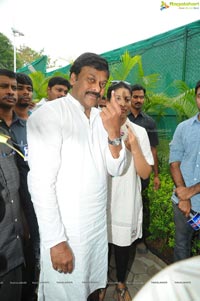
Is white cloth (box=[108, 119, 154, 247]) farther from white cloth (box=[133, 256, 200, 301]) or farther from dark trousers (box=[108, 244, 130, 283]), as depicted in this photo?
white cloth (box=[133, 256, 200, 301])

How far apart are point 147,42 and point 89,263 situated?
5.49 meters

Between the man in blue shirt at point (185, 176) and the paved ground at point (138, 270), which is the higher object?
the man in blue shirt at point (185, 176)

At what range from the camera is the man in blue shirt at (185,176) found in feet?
7.29

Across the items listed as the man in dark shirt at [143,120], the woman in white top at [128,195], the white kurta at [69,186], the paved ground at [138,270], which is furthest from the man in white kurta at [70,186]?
the man in dark shirt at [143,120]

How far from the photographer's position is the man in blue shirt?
2.22 m

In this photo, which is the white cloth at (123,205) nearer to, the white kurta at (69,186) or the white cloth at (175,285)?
the white kurta at (69,186)

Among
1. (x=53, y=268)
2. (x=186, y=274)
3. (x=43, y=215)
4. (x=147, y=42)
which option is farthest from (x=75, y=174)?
(x=147, y=42)

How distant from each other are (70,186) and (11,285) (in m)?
0.67

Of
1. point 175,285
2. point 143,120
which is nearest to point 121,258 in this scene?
point 175,285

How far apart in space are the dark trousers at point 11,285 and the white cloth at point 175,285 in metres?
0.94

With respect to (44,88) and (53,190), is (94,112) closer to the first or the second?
(53,190)

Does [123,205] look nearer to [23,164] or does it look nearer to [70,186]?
[70,186]

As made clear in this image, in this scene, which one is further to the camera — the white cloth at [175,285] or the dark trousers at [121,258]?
the dark trousers at [121,258]

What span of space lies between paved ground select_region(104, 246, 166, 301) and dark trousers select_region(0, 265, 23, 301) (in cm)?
108
